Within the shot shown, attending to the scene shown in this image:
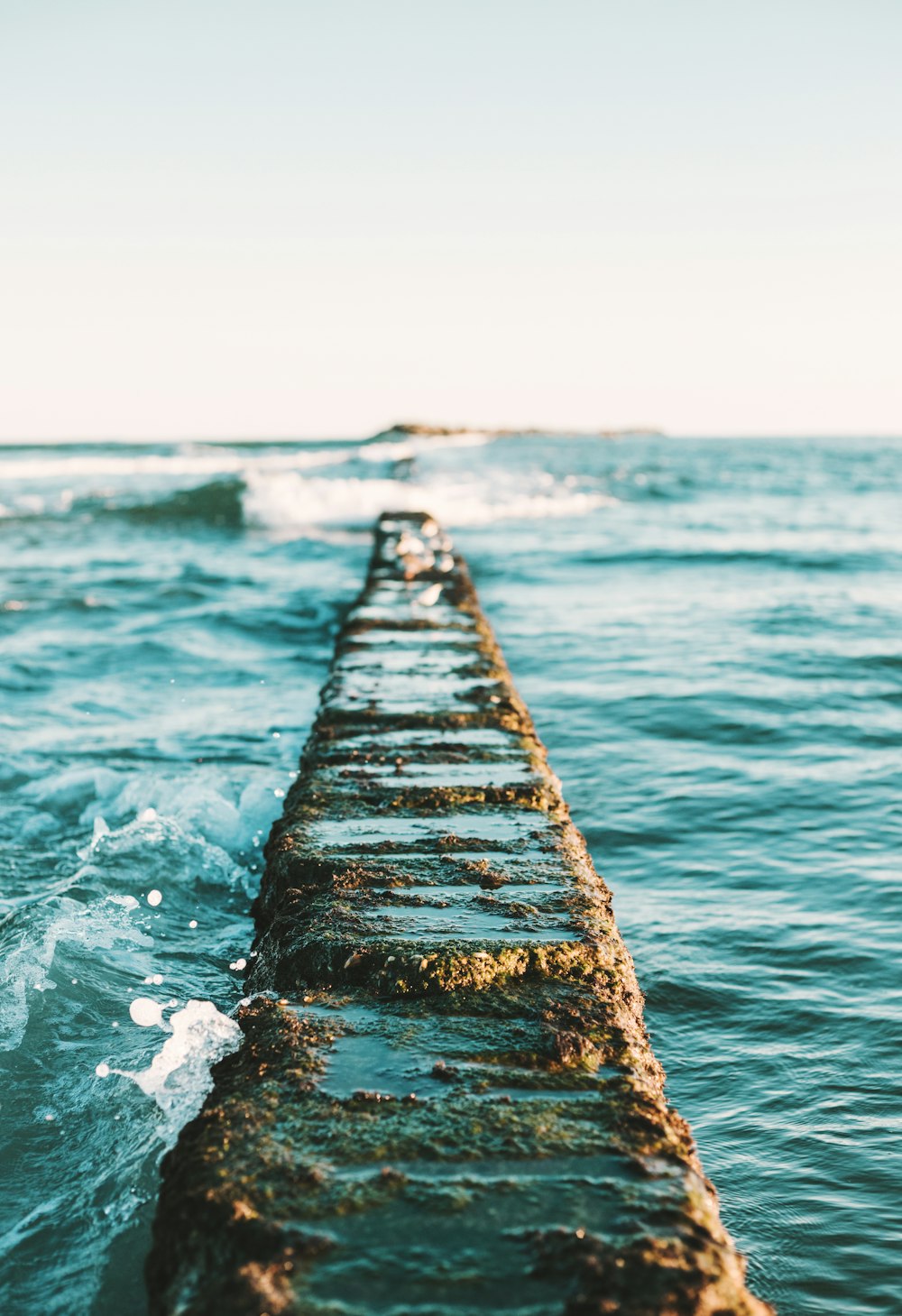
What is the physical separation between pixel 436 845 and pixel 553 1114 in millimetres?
1218

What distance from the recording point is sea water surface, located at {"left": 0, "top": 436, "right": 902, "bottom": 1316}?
2316 mm

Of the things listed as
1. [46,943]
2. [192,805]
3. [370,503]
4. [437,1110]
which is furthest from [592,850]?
[370,503]

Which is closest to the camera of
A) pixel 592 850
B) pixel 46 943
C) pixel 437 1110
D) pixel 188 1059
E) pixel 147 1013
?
pixel 437 1110

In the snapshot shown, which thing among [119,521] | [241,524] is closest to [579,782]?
[241,524]

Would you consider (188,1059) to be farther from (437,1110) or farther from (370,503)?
(370,503)

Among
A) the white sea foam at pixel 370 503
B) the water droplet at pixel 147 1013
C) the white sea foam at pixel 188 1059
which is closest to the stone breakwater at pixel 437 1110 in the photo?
the white sea foam at pixel 188 1059

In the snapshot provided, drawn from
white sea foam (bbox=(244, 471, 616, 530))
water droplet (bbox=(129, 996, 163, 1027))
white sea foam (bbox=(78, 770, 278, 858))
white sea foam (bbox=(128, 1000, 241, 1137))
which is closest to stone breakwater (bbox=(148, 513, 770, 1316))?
white sea foam (bbox=(128, 1000, 241, 1137))

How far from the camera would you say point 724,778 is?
5676 mm

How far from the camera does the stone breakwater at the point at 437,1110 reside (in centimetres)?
146

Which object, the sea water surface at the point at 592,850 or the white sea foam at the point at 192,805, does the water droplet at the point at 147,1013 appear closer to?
the sea water surface at the point at 592,850

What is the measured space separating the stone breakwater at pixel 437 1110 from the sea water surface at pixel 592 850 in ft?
1.21

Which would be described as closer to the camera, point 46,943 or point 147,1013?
point 147,1013

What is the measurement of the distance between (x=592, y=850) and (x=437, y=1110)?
3.03m

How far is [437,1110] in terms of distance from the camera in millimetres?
1810
